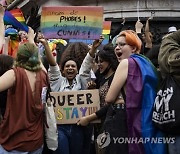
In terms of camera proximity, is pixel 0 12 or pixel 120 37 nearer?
pixel 120 37

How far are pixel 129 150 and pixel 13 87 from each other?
52.8 inches

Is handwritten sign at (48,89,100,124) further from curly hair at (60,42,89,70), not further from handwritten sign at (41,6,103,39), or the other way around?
handwritten sign at (41,6,103,39)

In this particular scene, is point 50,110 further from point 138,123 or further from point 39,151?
point 138,123

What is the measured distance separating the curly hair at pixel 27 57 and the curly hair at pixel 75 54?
3.58 ft

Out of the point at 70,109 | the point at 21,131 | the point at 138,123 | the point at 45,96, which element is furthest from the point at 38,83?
the point at 138,123

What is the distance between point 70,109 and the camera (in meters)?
5.29

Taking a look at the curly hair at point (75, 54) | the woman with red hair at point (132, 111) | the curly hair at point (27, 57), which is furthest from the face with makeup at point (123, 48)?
the curly hair at point (75, 54)

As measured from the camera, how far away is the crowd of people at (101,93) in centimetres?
388

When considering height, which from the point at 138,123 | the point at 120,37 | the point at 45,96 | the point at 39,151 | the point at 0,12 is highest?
the point at 0,12

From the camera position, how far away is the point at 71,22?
7.05 metres

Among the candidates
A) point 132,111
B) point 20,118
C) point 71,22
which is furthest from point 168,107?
point 71,22

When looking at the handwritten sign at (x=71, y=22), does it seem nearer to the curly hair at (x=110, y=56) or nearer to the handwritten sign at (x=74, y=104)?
A: the curly hair at (x=110, y=56)

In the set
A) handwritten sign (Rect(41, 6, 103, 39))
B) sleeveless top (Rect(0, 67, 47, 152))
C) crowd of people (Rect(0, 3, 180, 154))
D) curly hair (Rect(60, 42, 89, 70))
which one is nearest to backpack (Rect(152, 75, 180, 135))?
crowd of people (Rect(0, 3, 180, 154))

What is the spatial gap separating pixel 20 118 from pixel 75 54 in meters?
1.66
